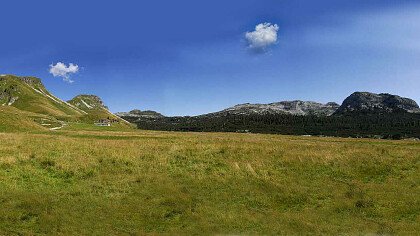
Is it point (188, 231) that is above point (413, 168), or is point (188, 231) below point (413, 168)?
below

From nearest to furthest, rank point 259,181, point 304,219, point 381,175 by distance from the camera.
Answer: point 304,219 < point 259,181 < point 381,175

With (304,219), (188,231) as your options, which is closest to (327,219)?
(304,219)

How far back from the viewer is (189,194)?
75.0ft

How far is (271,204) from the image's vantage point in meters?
22.1

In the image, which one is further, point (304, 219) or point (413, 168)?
point (413, 168)

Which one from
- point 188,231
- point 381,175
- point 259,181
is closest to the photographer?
point 188,231

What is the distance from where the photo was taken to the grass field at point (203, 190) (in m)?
18.8

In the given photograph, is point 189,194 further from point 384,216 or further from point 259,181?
point 384,216

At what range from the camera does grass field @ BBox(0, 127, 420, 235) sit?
18.8 m

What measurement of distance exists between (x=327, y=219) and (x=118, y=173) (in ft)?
46.0

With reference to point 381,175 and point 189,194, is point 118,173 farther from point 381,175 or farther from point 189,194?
point 381,175

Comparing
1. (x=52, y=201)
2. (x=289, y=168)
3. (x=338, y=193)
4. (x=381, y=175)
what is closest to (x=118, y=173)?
(x=52, y=201)

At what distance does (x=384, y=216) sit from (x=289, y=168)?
27.7 ft

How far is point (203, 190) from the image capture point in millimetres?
23641
